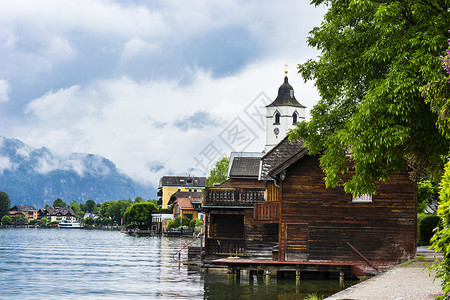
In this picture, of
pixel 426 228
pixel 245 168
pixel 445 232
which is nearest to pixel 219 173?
pixel 245 168

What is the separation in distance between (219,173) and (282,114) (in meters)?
16.3

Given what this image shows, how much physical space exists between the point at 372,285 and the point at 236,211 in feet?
63.2

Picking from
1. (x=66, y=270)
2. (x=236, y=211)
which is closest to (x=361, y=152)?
(x=236, y=211)

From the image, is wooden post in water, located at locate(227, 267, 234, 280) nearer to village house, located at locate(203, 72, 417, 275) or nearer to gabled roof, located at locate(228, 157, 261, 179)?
village house, located at locate(203, 72, 417, 275)

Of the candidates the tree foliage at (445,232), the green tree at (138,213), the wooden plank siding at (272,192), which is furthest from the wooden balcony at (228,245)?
the green tree at (138,213)

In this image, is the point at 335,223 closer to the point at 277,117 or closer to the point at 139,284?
the point at 139,284

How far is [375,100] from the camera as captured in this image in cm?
2089

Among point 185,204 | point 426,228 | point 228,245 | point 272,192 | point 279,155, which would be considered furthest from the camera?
point 185,204

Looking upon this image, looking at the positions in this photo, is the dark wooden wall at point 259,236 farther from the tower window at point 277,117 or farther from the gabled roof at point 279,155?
the tower window at point 277,117

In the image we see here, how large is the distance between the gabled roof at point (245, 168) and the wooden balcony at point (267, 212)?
18631 mm

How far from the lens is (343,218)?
31.9 m

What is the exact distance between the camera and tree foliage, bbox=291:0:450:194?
2089 cm

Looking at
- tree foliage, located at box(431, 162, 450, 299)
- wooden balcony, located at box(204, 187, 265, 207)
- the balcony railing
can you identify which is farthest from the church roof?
tree foliage, located at box(431, 162, 450, 299)

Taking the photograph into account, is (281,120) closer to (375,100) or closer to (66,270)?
(66,270)
